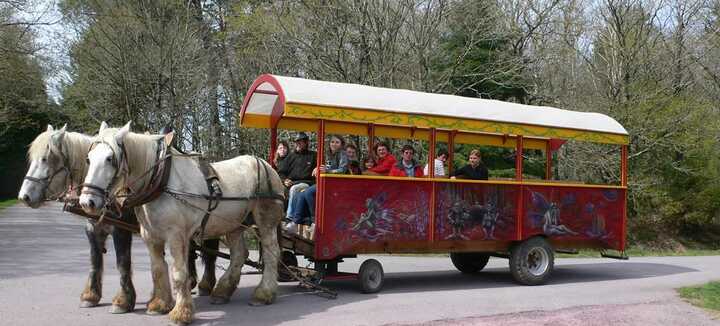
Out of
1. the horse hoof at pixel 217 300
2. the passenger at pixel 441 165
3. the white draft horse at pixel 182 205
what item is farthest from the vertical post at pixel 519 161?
the horse hoof at pixel 217 300

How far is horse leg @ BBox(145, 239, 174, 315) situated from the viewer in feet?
23.9

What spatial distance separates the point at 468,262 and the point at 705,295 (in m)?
3.91

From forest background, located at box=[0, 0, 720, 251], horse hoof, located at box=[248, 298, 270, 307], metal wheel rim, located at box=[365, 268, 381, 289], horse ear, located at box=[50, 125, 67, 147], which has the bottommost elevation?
horse hoof, located at box=[248, 298, 270, 307]

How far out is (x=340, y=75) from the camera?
1825 cm

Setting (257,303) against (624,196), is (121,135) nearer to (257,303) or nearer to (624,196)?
(257,303)

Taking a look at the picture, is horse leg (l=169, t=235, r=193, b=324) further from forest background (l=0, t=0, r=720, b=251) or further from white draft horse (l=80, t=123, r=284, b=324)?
forest background (l=0, t=0, r=720, b=251)

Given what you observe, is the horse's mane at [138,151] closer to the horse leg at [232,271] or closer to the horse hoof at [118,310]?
the horse hoof at [118,310]

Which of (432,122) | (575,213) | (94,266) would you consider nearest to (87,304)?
(94,266)

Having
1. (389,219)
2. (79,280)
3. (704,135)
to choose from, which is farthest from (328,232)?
(704,135)

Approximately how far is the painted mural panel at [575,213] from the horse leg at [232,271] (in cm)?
444

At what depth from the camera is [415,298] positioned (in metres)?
8.99

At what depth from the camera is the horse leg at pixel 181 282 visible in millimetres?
6859

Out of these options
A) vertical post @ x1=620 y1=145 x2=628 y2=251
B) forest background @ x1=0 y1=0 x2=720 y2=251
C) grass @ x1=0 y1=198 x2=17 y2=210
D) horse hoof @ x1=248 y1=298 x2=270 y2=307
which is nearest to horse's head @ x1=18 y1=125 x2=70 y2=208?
horse hoof @ x1=248 y1=298 x2=270 y2=307

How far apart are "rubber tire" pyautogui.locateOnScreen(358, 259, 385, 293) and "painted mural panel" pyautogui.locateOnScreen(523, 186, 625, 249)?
2.57 meters
